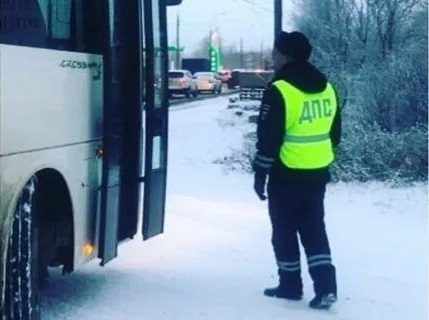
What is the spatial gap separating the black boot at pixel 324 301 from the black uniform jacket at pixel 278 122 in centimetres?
83

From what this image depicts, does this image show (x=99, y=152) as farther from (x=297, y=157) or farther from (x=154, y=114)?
(x=297, y=157)

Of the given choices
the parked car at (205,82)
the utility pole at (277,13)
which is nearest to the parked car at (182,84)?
the parked car at (205,82)

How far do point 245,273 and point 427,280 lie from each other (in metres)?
1.52

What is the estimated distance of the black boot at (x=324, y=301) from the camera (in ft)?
21.9

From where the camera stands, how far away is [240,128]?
2916cm

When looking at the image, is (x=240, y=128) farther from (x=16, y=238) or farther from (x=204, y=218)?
(x=16, y=238)

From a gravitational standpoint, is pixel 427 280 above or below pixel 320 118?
below

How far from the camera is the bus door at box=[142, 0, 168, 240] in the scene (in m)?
7.05

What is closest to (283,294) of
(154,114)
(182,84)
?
(154,114)

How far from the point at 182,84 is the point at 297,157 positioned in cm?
4636

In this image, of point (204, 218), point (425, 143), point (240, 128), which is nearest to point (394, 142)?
point (425, 143)

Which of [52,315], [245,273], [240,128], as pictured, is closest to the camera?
[52,315]

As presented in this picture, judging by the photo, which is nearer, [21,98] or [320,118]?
[21,98]

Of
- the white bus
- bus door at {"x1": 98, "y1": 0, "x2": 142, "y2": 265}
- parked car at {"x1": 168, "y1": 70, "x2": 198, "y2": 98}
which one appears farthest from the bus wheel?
parked car at {"x1": 168, "y1": 70, "x2": 198, "y2": 98}
